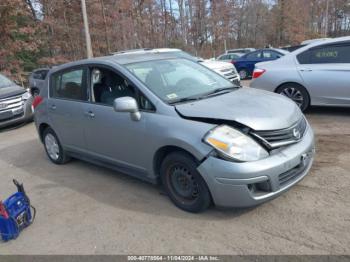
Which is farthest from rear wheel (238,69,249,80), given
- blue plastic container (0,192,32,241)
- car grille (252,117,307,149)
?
blue plastic container (0,192,32,241)

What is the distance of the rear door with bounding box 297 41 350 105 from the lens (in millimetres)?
6504

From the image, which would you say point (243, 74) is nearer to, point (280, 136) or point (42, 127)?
point (42, 127)

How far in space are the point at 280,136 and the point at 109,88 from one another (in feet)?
7.64

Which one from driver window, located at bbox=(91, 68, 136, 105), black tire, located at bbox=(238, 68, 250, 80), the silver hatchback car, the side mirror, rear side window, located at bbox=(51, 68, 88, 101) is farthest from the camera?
black tire, located at bbox=(238, 68, 250, 80)

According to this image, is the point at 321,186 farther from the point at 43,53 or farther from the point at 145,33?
the point at 145,33

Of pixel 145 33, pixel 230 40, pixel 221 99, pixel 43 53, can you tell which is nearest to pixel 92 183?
pixel 221 99

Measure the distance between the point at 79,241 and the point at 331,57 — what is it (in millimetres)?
5917

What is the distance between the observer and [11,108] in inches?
361

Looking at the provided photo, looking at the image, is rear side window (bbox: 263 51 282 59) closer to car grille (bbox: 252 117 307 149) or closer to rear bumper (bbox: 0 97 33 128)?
rear bumper (bbox: 0 97 33 128)

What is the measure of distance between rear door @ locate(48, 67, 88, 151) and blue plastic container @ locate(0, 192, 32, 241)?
1418 millimetres

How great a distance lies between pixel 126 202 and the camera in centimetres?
410

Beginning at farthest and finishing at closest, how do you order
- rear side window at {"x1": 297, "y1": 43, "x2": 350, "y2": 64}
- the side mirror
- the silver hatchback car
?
rear side window at {"x1": 297, "y1": 43, "x2": 350, "y2": 64} → the side mirror → the silver hatchback car

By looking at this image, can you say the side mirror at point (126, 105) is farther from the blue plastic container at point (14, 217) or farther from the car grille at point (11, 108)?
the car grille at point (11, 108)

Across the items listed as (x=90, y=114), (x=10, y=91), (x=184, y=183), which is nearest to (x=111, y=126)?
(x=90, y=114)
